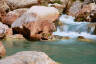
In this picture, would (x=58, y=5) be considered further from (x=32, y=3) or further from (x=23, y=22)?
(x=23, y=22)

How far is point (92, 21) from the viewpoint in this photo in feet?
60.7

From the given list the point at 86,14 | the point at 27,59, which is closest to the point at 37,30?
the point at 86,14

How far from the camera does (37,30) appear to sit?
14133mm

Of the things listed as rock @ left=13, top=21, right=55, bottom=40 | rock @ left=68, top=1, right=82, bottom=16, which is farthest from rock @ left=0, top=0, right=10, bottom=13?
rock @ left=68, top=1, right=82, bottom=16

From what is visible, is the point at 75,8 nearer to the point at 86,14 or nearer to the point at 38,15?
the point at 86,14

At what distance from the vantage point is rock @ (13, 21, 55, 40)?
13.9 meters

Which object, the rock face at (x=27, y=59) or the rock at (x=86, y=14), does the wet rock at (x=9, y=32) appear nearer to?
the rock at (x=86, y=14)

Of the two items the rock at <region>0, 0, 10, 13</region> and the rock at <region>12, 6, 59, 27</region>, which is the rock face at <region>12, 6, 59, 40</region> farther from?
the rock at <region>0, 0, 10, 13</region>

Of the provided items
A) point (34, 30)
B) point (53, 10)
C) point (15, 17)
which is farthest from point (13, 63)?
point (15, 17)

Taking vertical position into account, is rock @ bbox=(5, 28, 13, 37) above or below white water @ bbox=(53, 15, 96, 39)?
above

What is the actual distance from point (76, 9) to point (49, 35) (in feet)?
30.6

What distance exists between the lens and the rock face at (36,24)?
13961 mm

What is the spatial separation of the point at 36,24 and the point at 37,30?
411 mm

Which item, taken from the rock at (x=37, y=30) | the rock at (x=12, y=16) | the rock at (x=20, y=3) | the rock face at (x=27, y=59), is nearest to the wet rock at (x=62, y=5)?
the rock at (x=20, y=3)
